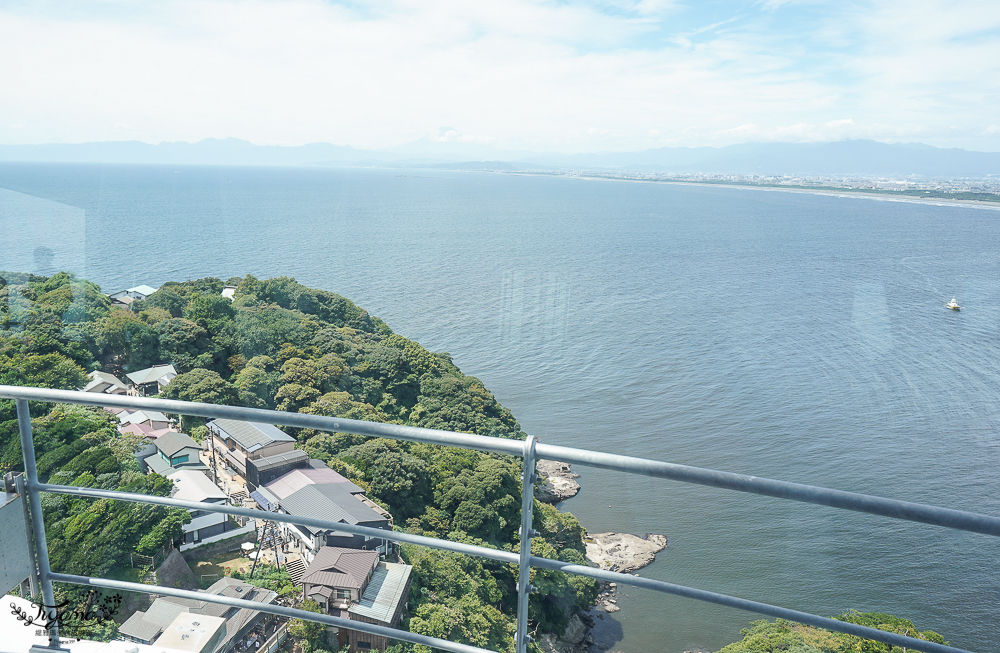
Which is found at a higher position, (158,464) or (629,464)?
(629,464)

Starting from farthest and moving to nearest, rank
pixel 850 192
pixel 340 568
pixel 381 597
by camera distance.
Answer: pixel 850 192 → pixel 381 597 → pixel 340 568

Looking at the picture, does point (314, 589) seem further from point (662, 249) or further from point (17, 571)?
point (662, 249)

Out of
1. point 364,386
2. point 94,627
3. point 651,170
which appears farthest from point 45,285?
point 651,170

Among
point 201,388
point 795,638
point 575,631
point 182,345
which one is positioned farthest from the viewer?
point 182,345

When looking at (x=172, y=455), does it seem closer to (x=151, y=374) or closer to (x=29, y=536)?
(x=151, y=374)

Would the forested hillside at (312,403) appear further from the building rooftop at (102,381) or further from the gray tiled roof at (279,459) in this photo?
the gray tiled roof at (279,459)

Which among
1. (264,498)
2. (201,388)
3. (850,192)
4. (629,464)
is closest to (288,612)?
(629,464)

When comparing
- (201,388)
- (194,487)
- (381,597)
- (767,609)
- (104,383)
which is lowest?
(194,487)

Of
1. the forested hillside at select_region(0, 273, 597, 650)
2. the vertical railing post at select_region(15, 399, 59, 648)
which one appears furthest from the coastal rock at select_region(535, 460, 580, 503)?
the vertical railing post at select_region(15, 399, 59, 648)
